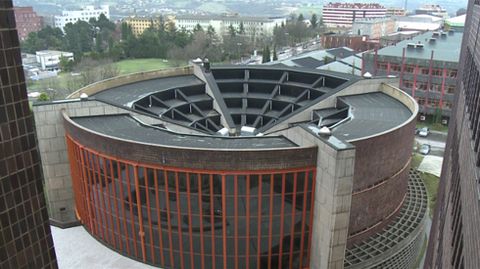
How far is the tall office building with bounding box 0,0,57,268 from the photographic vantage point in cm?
1170

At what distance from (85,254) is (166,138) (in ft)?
33.5

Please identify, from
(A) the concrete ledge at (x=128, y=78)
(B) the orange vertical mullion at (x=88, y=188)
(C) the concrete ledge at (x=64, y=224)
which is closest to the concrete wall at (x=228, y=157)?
(B) the orange vertical mullion at (x=88, y=188)

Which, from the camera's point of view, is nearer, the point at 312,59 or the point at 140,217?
the point at 140,217

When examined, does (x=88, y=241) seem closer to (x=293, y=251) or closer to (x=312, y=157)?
(x=293, y=251)

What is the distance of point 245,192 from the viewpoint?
2684 cm

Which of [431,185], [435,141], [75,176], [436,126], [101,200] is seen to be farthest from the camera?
[436,126]

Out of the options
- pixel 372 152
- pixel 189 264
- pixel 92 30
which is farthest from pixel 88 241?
pixel 92 30

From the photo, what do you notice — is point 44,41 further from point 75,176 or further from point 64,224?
point 64,224

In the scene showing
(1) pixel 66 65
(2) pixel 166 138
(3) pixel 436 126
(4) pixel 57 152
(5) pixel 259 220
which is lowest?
(3) pixel 436 126

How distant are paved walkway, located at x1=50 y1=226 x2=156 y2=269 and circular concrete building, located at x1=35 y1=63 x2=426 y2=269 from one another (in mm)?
644

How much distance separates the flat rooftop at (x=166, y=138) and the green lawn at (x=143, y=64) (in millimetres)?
88751

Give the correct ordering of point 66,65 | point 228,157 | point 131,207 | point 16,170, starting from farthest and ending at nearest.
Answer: point 66,65 → point 131,207 → point 228,157 → point 16,170

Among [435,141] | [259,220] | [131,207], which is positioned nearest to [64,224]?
[131,207]

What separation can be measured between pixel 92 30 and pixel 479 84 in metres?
161
